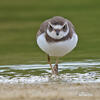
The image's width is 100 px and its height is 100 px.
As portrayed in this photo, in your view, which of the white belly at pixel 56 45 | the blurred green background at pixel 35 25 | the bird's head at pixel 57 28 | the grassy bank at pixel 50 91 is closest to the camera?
the grassy bank at pixel 50 91

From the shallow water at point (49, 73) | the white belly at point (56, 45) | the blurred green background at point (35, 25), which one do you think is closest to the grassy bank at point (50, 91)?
the shallow water at point (49, 73)

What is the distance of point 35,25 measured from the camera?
19.9 m

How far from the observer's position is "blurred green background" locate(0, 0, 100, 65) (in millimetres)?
14297

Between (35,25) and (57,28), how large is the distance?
363 inches

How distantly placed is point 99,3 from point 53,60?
11.4m

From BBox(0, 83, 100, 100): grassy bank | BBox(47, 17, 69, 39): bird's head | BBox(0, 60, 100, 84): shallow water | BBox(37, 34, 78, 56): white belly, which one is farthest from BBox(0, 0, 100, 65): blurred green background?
BBox(0, 83, 100, 100): grassy bank

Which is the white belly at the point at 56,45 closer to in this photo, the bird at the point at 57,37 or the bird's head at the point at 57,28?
the bird at the point at 57,37

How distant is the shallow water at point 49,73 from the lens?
35.2 feet

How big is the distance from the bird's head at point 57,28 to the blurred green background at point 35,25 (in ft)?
7.73

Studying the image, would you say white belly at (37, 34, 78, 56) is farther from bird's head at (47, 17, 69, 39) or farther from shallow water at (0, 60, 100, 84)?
shallow water at (0, 60, 100, 84)

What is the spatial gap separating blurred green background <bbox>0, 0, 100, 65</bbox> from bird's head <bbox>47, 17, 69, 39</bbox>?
7.73 feet

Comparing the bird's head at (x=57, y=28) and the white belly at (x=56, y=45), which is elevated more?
the bird's head at (x=57, y=28)

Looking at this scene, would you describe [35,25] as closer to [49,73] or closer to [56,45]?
[49,73]

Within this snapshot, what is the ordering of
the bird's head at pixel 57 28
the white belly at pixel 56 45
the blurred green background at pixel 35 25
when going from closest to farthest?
the bird's head at pixel 57 28 < the white belly at pixel 56 45 < the blurred green background at pixel 35 25
